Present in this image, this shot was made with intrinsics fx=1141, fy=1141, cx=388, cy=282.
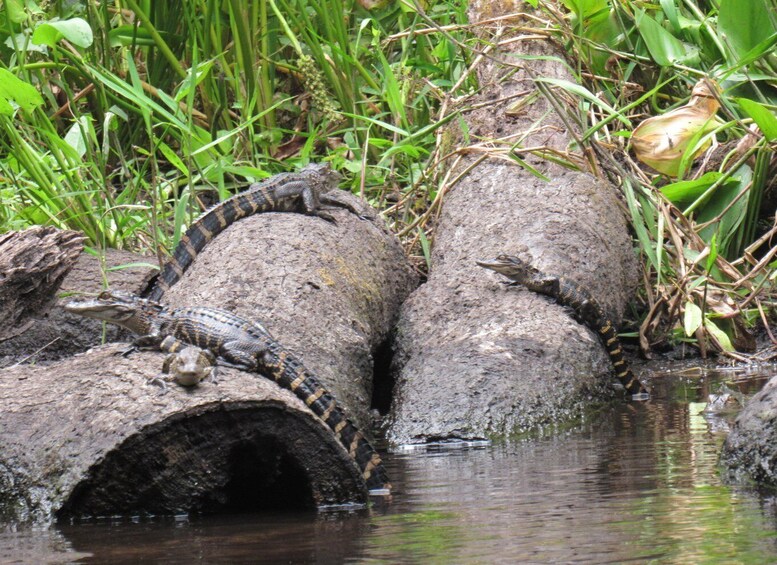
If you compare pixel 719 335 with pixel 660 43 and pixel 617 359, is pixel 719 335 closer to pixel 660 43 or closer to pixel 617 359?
pixel 617 359

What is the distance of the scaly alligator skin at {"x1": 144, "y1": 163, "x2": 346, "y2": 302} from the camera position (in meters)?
6.25

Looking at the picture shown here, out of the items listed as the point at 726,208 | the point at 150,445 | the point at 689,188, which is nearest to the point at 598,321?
the point at 689,188

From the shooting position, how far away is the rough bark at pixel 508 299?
5.07 m

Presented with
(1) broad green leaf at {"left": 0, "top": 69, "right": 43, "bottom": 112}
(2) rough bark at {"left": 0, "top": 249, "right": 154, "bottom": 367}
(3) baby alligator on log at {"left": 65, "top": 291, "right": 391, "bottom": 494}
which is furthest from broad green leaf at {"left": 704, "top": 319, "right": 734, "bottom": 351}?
(1) broad green leaf at {"left": 0, "top": 69, "right": 43, "bottom": 112}

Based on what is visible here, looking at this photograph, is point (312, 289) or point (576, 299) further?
point (576, 299)

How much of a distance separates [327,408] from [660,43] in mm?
4405

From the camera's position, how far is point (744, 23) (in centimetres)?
700

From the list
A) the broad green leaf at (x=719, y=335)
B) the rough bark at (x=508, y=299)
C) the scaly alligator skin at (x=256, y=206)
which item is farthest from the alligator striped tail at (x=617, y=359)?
the scaly alligator skin at (x=256, y=206)

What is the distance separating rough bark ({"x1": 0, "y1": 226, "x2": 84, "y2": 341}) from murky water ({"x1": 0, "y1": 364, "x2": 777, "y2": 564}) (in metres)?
1.92

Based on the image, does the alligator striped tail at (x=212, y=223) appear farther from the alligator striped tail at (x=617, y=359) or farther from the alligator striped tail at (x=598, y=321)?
the alligator striped tail at (x=617, y=359)

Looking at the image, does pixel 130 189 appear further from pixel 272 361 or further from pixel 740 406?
pixel 740 406

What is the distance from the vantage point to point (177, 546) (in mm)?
3094

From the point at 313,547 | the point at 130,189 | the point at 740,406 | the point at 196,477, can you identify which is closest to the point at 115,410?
the point at 196,477

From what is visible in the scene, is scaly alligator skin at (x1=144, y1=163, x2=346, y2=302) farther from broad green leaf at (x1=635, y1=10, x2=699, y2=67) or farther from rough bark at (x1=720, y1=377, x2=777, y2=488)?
rough bark at (x1=720, y1=377, x2=777, y2=488)
